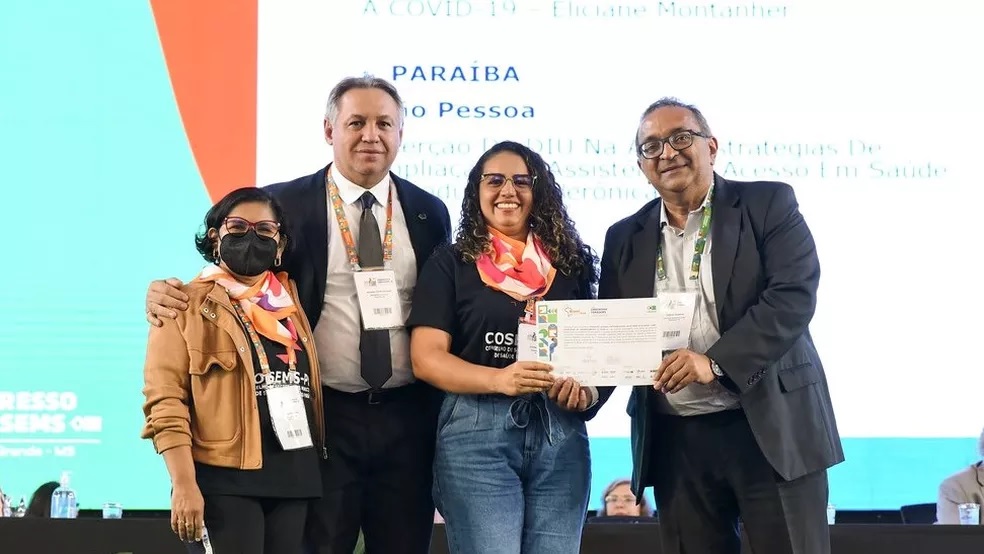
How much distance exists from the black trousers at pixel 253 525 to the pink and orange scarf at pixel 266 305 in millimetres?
385

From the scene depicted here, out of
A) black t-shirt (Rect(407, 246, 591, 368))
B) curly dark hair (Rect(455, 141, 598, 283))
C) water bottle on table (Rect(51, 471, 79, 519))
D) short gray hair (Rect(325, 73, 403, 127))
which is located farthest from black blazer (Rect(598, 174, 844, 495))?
water bottle on table (Rect(51, 471, 79, 519))

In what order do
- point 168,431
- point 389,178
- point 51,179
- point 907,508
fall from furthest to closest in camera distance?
point 51,179
point 907,508
point 389,178
point 168,431

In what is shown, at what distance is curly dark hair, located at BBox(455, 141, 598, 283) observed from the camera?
3080 millimetres

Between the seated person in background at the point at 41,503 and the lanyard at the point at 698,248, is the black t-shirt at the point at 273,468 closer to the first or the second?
the lanyard at the point at 698,248

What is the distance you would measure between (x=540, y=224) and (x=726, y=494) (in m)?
0.94

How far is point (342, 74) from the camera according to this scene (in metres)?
5.49

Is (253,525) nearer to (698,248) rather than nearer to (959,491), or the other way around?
(698,248)

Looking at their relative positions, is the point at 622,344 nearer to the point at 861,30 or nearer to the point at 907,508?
the point at 907,508

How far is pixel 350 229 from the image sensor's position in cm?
335

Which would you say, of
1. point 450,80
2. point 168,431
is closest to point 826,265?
point 450,80

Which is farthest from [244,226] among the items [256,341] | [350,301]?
[350,301]

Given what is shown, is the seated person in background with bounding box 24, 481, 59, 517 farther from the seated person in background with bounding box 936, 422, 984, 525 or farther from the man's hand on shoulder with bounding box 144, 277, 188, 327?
the seated person in background with bounding box 936, 422, 984, 525

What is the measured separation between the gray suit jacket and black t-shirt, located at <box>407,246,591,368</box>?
114 inches

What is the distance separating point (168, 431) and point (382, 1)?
339cm
